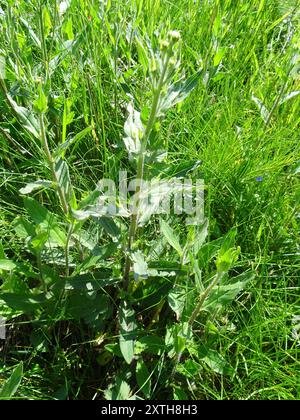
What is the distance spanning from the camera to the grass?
114 centimetres

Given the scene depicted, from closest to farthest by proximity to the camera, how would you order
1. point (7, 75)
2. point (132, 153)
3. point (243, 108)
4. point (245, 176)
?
point (132, 153) < point (7, 75) < point (245, 176) < point (243, 108)

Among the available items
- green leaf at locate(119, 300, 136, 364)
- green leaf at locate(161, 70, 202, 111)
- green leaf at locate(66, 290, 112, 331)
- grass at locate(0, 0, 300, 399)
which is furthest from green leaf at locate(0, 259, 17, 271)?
green leaf at locate(161, 70, 202, 111)

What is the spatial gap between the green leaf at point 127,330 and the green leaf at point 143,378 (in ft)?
0.15

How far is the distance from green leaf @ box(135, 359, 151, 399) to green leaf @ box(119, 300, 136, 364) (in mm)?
47

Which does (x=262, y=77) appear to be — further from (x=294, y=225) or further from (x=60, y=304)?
(x=60, y=304)

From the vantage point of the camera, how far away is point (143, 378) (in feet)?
3.57

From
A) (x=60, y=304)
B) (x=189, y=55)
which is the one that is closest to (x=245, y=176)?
(x=189, y=55)

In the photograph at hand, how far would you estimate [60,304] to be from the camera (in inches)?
44.8

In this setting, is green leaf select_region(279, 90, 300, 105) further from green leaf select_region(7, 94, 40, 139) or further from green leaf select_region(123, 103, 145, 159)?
green leaf select_region(7, 94, 40, 139)

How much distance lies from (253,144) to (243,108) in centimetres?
17

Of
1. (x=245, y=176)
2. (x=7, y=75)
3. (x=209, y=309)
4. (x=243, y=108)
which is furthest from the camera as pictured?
(x=243, y=108)

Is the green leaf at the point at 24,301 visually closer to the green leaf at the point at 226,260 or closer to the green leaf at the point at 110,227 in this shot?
the green leaf at the point at 110,227

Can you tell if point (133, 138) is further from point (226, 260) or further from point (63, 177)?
point (226, 260)

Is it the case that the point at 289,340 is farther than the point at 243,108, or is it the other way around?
the point at 243,108
